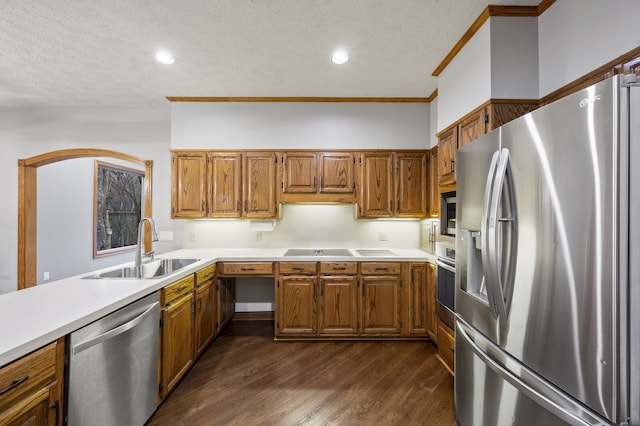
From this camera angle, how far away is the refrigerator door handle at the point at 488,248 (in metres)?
1.20

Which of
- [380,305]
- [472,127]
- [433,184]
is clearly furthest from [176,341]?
[433,184]

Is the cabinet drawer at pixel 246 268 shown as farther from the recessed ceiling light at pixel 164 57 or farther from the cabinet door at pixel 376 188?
the recessed ceiling light at pixel 164 57

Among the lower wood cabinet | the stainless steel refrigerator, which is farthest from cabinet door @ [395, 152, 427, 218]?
the stainless steel refrigerator

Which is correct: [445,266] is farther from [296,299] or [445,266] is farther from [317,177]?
[317,177]

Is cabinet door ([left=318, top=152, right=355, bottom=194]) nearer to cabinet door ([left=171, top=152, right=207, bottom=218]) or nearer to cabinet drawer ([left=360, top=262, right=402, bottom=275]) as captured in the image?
cabinet drawer ([left=360, top=262, right=402, bottom=275])

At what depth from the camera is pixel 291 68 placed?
2607 mm

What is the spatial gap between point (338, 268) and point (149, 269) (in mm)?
1817

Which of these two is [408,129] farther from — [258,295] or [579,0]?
[258,295]

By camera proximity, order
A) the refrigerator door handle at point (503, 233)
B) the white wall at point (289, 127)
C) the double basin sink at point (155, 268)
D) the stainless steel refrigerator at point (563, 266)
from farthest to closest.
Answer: the white wall at point (289, 127), the double basin sink at point (155, 268), the refrigerator door handle at point (503, 233), the stainless steel refrigerator at point (563, 266)

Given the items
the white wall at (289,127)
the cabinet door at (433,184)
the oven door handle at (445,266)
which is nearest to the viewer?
the oven door handle at (445,266)

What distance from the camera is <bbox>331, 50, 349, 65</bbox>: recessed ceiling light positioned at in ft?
7.68

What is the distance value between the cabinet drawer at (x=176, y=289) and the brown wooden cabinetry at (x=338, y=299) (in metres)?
1.23

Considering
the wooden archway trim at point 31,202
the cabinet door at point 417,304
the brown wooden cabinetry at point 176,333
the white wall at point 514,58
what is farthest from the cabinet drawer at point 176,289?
the white wall at point 514,58

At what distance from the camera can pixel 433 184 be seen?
3.11 metres
